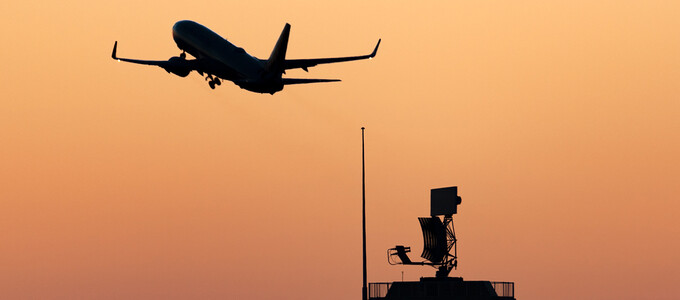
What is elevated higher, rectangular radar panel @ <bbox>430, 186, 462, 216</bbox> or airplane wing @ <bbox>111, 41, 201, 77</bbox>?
airplane wing @ <bbox>111, 41, 201, 77</bbox>

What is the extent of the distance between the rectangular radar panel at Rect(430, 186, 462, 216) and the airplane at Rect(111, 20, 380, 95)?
608 inches

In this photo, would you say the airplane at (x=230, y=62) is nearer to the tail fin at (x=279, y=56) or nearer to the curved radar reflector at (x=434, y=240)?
the tail fin at (x=279, y=56)

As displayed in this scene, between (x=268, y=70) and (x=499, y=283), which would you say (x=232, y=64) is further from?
(x=499, y=283)

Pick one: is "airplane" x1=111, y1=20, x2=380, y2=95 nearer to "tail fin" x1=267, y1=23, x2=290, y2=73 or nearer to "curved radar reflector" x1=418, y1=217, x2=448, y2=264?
"tail fin" x1=267, y1=23, x2=290, y2=73

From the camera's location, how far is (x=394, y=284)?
86.7 metres

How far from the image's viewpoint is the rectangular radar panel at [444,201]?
94688mm

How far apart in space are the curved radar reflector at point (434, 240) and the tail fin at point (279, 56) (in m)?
21.5

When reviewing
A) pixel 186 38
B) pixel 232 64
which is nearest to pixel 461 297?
pixel 232 64

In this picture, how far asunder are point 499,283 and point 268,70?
91.2 ft

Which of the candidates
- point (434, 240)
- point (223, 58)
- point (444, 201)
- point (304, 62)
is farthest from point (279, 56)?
point (434, 240)

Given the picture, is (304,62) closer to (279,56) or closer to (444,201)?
(279,56)

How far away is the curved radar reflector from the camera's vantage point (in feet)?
306

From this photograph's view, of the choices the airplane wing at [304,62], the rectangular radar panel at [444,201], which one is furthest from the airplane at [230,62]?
the rectangular radar panel at [444,201]

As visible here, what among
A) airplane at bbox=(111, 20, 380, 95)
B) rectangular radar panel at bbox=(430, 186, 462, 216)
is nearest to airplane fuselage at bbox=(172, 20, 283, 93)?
airplane at bbox=(111, 20, 380, 95)
